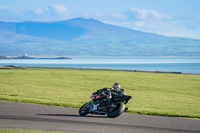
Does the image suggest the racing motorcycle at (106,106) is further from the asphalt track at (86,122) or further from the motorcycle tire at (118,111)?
the asphalt track at (86,122)

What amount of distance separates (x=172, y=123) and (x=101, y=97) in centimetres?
318

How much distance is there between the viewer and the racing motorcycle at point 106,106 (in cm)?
1538

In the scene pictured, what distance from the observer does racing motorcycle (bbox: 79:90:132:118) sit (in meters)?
15.4

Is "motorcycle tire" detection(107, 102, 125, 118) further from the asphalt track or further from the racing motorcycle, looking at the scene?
the asphalt track

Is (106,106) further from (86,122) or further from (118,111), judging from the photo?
(86,122)

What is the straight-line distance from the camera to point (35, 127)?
43.5ft

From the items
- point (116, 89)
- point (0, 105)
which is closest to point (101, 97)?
point (116, 89)

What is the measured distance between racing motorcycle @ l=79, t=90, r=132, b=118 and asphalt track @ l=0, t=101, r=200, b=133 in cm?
24

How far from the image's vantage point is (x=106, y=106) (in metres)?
15.8

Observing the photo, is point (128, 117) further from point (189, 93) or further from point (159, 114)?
point (189, 93)

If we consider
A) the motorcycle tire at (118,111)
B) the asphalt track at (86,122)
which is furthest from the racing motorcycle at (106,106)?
the asphalt track at (86,122)

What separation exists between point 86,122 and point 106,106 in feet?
4.93

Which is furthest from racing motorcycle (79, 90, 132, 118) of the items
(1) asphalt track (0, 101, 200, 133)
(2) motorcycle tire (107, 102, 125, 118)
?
(1) asphalt track (0, 101, 200, 133)

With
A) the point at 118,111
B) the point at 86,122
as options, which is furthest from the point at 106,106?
the point at 86,122
